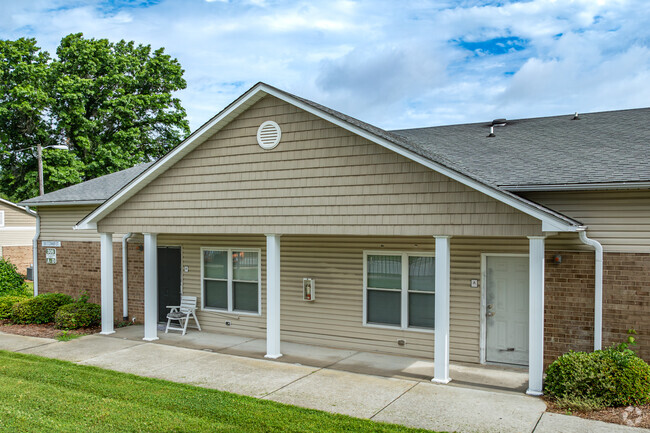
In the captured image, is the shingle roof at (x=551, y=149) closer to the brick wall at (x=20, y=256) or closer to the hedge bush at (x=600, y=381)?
the hedge bush at (x=600, y=381)

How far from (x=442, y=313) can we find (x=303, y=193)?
3187 millimetres

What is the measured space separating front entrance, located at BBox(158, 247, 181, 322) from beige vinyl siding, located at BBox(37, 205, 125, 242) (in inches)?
89.8

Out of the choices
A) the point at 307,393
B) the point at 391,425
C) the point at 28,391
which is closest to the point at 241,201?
the point at 307,393

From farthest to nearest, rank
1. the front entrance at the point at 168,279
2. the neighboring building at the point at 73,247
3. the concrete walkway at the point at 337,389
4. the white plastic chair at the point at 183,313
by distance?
the neighboring building at the point at 73,247
the front entrance at the point at 168,279
the white plastic chair at the point at 183,313
the concrete walkway at the point at 337,389

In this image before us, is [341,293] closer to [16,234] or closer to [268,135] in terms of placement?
[268,135]

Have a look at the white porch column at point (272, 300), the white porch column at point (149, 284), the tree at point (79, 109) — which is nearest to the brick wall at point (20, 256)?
the tree at point (79, 109)

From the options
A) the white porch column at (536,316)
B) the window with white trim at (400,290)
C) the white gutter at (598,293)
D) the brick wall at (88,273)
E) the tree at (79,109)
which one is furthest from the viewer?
the tree at (79,109)

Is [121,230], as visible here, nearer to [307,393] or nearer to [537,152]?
[307,393]

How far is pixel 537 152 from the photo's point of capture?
33.2 ft

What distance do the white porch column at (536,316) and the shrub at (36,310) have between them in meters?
11.3

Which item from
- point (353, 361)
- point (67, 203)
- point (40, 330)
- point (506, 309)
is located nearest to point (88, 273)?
point (67, 203)

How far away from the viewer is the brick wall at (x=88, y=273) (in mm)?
13500

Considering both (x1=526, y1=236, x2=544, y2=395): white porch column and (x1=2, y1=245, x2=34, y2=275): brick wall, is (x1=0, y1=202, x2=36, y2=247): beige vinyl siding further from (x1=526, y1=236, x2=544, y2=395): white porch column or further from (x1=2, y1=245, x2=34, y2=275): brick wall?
(x1=526, y1=236, x2=544, y2=395): white porch column

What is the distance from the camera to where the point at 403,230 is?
28.0 feet
